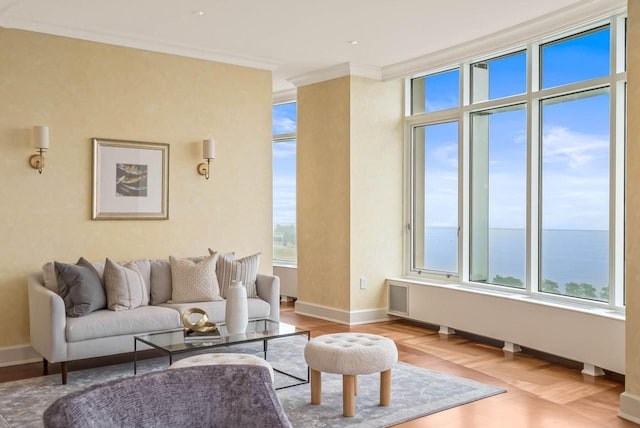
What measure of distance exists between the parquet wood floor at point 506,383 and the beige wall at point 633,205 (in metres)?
0.41

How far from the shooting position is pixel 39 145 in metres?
4.89

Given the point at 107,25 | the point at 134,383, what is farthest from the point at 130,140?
the point at 134,383

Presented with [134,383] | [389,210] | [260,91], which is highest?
[260,91]

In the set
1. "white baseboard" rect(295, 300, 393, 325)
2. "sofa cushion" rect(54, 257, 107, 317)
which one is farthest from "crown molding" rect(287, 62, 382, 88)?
"sofa cushion" rect(54, 257, 107, 317)

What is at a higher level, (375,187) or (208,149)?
(208,149)

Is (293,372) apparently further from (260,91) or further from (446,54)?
(446,54)

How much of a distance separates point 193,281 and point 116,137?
1494 mm

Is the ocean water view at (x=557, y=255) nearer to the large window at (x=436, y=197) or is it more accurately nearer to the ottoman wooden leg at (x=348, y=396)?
the large window at (x=436, y=197)

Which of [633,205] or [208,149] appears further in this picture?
[208,149]

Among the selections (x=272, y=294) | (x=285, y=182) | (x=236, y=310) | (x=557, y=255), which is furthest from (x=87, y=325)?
(x=285, y=182)

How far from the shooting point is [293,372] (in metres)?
4.65

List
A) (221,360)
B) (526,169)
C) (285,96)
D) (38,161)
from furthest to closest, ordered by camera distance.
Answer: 1. (285,96)
2. (526,169)
3. (38,161)
4. (221,360)

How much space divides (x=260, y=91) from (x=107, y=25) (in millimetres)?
1735

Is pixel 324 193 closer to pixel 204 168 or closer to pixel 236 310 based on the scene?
pixel 204 168
